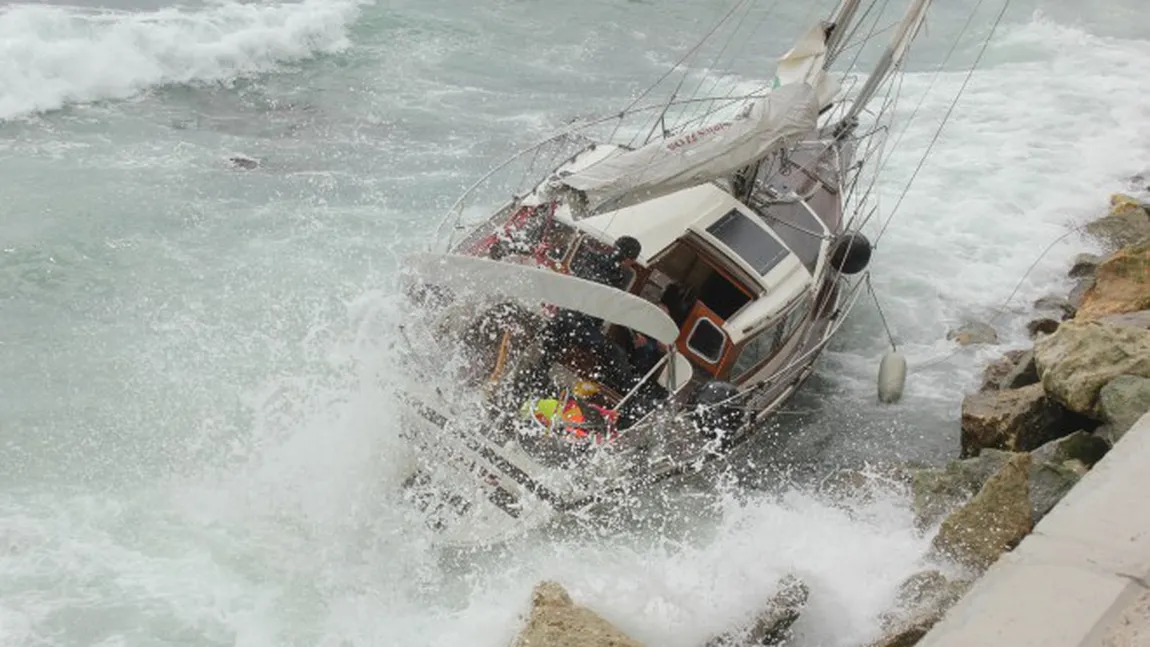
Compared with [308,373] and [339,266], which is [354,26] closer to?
[339,266]

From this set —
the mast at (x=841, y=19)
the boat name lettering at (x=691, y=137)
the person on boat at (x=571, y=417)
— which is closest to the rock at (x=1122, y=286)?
the mast at (x=841, y=19)

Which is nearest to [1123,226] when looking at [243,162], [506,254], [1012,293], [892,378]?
[1012,293]

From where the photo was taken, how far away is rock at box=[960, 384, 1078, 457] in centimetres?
1200

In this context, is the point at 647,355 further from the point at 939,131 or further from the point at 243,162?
the point at 939,131

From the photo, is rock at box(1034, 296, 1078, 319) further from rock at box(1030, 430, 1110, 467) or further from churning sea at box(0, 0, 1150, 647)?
rock at box(1030, 430, 1110, 467)

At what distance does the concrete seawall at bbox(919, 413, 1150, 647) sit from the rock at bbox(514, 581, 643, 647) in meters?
2.16

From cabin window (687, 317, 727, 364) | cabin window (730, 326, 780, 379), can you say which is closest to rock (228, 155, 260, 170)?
cabin window (687, 317, 727, 364)

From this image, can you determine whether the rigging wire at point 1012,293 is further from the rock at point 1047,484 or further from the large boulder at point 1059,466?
the rock at point 1047,484

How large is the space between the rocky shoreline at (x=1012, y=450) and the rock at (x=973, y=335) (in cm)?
2

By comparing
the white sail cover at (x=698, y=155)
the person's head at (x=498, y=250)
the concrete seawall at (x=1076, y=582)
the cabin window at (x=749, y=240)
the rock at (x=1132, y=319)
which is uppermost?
the white sail cover at (x=698, y=155)

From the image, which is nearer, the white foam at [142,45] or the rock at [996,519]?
the rock at [996,519]

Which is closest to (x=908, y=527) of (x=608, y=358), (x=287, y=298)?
(x=608, y=358)

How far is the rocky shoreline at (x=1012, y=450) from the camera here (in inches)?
339

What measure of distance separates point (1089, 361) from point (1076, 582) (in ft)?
14.6
